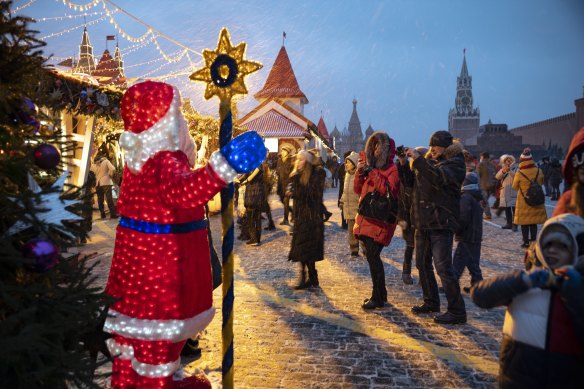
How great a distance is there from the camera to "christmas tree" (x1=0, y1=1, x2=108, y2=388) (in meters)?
1.72

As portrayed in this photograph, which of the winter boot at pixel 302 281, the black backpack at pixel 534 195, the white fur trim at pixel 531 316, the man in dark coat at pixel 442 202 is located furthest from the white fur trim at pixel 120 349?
the black backpack at pixel 534 195

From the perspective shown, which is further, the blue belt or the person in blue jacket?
the blue belt

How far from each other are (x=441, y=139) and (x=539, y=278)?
11.0 ft

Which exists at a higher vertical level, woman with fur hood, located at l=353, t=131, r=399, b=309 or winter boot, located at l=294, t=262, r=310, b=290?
woman with fur hood, located at l=353, t=131, r=399, b=309

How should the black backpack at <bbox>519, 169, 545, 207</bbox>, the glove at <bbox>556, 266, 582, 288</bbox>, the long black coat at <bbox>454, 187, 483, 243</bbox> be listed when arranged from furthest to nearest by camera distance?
the black backpack at <bbox>519, 169, 545, 207</bbox>
the long black coat at <bbox>454, 187, 483, 243</bbox>
the glove at <bbox>556, 266, 582, 288</bbox>

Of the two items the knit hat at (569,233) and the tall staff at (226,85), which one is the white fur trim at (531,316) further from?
the tall staff at (226,85)

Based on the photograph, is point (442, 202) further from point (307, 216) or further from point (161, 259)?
point (161, 259)

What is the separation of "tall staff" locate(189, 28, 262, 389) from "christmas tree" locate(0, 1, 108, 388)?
102 cm

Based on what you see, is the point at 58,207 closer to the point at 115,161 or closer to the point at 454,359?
the point at 454,359

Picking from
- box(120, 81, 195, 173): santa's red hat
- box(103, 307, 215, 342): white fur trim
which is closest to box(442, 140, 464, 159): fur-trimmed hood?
box(120, 81, 195, 173): santa's red hat

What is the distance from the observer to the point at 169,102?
2.94 meters

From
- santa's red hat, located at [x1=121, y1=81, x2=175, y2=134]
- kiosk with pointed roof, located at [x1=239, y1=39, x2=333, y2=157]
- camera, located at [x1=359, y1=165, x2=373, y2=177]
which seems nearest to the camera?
santa's red hat, located at [x1=121, y1=81, x2=175, y2=134]

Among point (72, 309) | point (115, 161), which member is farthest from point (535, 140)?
point (72, 309)

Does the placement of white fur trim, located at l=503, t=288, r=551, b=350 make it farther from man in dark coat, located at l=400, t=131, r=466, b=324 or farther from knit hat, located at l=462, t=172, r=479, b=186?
knit hat, located at l=462, t=172, r=479, b=186
